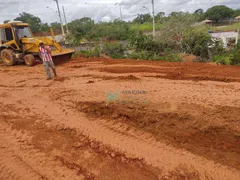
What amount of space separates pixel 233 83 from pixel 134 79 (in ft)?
10.8

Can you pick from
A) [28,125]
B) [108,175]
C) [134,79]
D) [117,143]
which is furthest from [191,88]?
[28,125]

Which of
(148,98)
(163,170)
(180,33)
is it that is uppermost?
(180,33)

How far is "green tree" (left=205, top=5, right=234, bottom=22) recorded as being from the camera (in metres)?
56.9

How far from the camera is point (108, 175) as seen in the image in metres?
3.16

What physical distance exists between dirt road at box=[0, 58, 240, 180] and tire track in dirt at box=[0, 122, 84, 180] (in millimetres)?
15

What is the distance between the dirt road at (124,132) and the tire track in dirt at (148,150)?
15 mm

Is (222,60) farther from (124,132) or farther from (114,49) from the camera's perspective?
(124,132)

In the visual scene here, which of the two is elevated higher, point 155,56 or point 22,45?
point 22,45

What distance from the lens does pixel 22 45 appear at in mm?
11969

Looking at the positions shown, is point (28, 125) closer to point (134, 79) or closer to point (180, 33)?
point (134, 79)

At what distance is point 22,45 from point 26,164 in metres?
10.1

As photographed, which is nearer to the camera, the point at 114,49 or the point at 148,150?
the point at 148,150

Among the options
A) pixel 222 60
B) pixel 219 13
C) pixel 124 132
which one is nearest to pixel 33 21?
pixel 222 60

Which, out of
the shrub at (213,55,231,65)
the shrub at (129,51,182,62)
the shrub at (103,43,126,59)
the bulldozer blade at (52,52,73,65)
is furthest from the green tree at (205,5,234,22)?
the bulldozer blade at (52,52,73,65)
